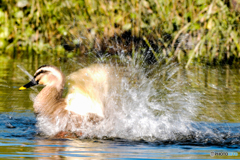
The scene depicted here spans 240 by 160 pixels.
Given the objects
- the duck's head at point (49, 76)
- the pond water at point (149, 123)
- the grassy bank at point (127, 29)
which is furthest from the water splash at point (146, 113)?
the grassy bank at point (127, 29)

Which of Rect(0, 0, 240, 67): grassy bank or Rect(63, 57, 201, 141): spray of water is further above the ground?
Rect(0, 0, 240, 67): grassy bank

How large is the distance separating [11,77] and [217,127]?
530 centimetres

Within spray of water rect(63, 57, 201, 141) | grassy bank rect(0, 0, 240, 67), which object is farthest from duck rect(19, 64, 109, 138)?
grassy bank rect(0, 0, 240, 67)

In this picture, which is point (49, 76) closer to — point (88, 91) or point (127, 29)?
point (88, 91)

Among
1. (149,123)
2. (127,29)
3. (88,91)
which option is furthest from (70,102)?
(127,29)

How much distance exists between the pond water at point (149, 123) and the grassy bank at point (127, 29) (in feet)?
5.70

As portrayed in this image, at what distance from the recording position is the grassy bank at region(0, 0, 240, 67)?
12.0 metres

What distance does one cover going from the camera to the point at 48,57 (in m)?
13.7

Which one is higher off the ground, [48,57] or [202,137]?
[48,57]

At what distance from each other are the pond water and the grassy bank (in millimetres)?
1737

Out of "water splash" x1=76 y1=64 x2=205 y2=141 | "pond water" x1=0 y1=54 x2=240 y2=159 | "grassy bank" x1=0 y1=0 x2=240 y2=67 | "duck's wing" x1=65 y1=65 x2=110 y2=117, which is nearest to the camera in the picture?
"pond water" x1=0 y1=54 x2=240 y2=159

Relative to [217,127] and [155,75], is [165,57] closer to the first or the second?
[155,75]

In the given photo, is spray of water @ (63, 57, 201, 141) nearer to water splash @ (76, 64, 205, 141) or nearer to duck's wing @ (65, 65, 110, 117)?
water splash @ (76, 64, 205, 141)

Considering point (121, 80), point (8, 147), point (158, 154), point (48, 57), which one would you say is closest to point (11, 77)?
point (121, 80)
